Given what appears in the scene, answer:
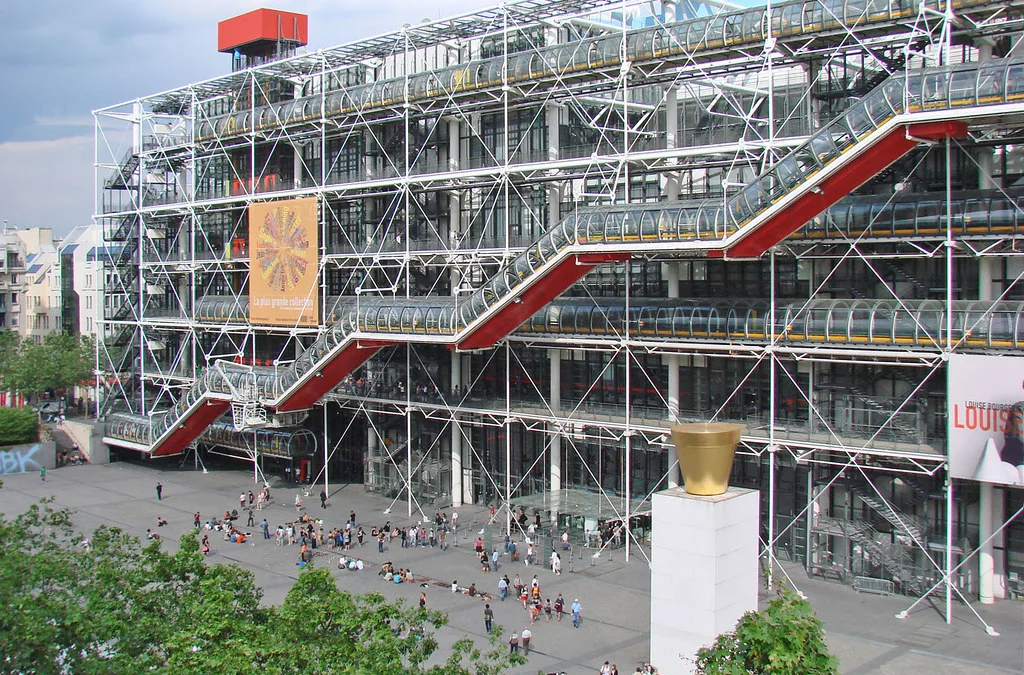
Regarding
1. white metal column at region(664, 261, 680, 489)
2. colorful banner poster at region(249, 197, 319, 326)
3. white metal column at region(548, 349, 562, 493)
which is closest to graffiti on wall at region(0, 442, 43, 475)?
colorful banner poster at region(249, 197, 319, 326)

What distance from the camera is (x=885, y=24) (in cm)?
2881

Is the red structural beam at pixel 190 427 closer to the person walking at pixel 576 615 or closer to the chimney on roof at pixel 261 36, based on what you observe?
the chimney on roof at pixel 261 36

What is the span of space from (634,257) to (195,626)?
19247mm

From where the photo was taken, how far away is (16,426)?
168ft

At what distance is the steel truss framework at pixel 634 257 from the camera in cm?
2894

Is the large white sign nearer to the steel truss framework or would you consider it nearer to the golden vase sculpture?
the steel truss framework

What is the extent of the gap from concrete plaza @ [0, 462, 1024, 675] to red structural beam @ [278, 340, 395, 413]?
12.7ft

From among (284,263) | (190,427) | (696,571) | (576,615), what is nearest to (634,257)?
(576,615)

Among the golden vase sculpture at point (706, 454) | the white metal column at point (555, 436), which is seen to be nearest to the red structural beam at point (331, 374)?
the white metal column at point (555, 436)

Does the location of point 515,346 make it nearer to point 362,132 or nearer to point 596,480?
point 596,480

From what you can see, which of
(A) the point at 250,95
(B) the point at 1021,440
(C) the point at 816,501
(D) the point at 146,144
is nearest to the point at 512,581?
(C) the point at 816,501

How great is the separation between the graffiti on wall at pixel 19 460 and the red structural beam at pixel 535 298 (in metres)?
25.1

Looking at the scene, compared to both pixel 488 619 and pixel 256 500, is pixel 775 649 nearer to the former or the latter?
pixel 488 619

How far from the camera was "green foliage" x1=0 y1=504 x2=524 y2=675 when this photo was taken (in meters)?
15.4
